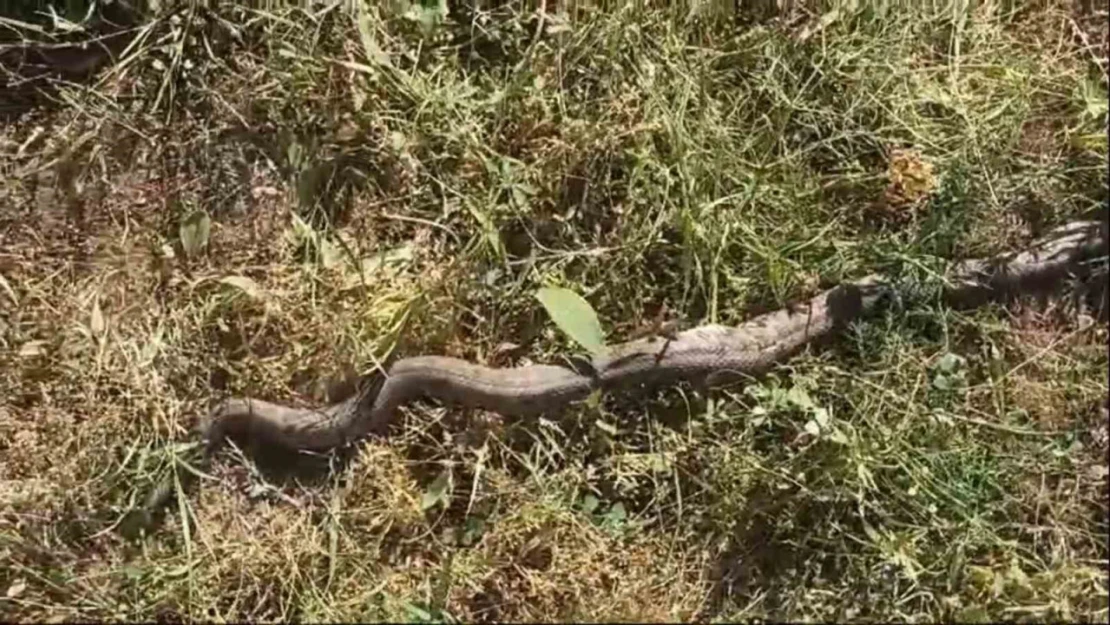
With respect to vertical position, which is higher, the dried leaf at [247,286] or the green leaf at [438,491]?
the dried leaf at [247,286]

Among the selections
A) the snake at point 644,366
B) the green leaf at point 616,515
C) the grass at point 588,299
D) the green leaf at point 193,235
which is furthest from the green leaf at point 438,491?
the green leaf at point 193,235

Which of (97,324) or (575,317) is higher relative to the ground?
(575,317)

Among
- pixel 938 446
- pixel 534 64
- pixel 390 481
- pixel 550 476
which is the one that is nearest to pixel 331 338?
pixel 390 481

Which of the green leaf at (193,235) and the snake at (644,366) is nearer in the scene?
the snake at (644,366)

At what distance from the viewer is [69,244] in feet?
12.3

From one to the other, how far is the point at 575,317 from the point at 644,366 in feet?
0.75

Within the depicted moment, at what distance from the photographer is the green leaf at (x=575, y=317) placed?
3518mm

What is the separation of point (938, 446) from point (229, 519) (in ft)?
6.34

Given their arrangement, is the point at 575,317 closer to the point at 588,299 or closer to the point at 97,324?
the point at 588,299

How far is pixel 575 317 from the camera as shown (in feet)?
11.6

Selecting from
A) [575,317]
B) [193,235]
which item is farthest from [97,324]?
[575,317]

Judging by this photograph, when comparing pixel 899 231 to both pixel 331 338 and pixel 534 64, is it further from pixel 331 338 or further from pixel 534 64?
pixel 331 338

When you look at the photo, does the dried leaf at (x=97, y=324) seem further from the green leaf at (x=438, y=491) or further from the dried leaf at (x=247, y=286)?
the green leaf at (x=438, y=491)

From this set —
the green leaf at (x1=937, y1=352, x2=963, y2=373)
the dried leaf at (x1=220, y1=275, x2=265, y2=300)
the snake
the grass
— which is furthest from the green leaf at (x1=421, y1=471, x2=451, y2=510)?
the green leaf at (x1=937, y1=352, x2=963, y2=373)
